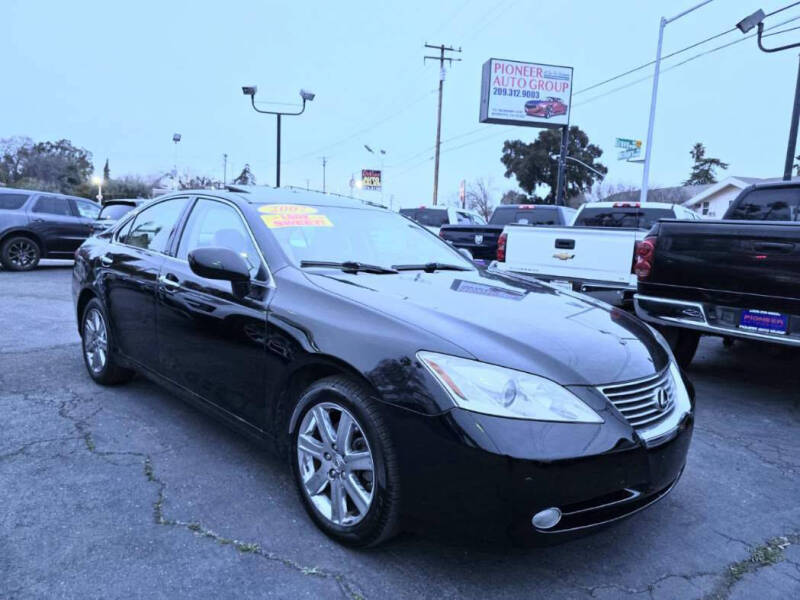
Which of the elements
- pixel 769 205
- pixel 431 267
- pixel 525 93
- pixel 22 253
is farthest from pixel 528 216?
pixel 525 93

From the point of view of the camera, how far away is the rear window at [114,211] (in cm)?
1252

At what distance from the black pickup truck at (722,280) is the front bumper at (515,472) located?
276 centimetres

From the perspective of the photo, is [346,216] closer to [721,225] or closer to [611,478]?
[611,478]

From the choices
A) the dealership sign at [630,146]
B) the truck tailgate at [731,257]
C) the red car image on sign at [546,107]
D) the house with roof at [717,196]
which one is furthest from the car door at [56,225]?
the house with roof at [717,196]

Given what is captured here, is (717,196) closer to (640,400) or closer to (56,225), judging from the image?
(56,225)

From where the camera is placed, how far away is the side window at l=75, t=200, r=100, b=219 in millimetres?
12789

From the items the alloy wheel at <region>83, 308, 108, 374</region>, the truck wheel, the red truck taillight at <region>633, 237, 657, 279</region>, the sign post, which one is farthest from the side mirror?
the sign post

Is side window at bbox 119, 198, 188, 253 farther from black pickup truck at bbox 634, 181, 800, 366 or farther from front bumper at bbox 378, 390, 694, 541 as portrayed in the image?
black pickup truck at bbox 634, 181, 800, 366

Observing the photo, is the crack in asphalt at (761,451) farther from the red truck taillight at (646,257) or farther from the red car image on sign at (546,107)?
the red car image on sign at (546,107)

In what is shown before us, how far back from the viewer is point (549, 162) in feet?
150

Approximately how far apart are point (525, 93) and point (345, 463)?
30690 millimetres

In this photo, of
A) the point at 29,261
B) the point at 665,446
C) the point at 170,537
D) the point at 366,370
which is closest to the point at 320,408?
the point at 366,370

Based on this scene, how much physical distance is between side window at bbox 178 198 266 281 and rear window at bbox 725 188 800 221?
186 inches

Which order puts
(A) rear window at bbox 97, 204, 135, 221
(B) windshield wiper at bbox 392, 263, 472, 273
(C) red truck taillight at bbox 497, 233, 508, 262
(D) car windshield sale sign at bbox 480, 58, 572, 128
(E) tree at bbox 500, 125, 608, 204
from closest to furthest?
(B) windshield wiper at bbox 392, 263, 472, 273 < (C) red truck taillight at bbox 497, 233, 508, 262 < (A) rear window at bbox 97, 204, 135, 221 < (D) car windshield sale sign at bbox 480, 58, 572, 128 < (E) tree at bbox 500, 125, 608, 204
